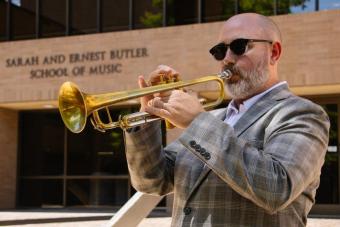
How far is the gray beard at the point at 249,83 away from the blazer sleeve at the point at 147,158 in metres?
0.37

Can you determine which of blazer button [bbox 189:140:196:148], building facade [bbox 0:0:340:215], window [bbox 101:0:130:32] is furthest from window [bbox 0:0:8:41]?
blazer button [bbox 189:140:196:148]

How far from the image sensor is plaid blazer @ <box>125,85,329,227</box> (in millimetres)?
2324

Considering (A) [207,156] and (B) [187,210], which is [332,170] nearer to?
(B) [187,210]

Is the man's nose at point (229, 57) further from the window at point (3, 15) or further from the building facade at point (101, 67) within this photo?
the window at point (3, 15)

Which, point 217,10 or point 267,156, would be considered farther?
point 217,10

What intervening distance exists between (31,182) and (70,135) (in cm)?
200

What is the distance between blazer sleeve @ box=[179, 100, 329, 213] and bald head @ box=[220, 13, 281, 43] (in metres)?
0.42

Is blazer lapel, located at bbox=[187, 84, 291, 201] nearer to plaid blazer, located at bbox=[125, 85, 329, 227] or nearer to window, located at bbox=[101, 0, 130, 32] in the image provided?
plaid blazer, located at bbox=[125, 85, 329, 227]

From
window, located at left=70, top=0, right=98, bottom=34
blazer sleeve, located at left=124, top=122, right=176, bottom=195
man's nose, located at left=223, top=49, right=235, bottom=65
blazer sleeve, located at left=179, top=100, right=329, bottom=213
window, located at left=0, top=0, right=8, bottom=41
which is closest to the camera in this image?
blazer sleeve, located at left=179, top=100, right=329, bottom=213

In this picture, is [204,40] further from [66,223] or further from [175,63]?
[66,223]

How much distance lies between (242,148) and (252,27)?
642 mm

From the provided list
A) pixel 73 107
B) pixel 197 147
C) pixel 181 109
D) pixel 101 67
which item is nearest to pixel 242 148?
pixel 197 147

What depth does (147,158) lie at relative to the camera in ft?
9.32

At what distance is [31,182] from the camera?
67.6ft
